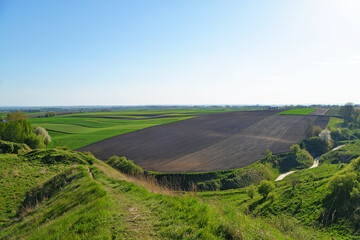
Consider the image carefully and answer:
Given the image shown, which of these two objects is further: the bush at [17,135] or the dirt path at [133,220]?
the bush at [17,135]

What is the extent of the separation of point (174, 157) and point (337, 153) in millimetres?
42228

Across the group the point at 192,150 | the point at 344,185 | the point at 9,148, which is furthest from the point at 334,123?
the point at 9,148

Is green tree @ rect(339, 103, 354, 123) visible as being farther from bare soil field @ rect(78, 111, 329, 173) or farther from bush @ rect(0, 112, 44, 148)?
bush @ rect(0, 112, 44, 148)

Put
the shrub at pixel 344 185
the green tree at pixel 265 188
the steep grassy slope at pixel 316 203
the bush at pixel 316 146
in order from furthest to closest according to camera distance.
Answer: the bush at pixel 316 146, the green tree at pixel 265 188, the shrub at pixel 344 185, the steep grassy slope at pixel 316 203

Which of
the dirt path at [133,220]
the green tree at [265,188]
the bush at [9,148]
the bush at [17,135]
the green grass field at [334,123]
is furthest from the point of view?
the green grass field at [334,123]

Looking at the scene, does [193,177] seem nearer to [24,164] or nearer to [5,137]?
[24,164]

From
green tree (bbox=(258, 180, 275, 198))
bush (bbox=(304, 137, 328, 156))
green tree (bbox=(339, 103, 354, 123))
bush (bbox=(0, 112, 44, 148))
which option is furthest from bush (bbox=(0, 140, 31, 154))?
green tree (bbox=(339, 103, 354, 123))

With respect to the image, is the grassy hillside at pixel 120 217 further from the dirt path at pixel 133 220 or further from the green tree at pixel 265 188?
the green tree at pixel 265 188

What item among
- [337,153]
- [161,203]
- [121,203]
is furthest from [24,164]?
[337,153]

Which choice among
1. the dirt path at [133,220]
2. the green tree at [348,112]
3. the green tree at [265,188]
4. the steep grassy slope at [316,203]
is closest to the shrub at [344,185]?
the steep grassy slope at [316,203]

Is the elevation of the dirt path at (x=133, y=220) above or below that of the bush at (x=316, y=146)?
above

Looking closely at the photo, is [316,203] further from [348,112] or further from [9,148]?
[348,112]

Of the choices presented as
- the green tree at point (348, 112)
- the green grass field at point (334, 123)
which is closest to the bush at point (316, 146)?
the green grass field at point (334, 123)

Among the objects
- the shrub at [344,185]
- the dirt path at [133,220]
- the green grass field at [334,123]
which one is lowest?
the shrub at [344,185]
